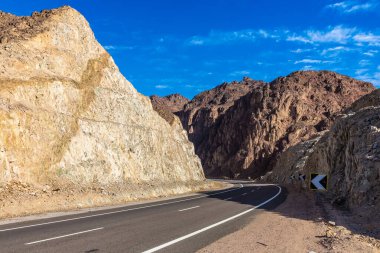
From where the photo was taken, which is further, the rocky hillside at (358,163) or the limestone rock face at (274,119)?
the limestone rock face at (274,119)

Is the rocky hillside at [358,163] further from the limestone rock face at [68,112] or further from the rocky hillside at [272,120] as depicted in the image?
the rocky hillside at [272,120]

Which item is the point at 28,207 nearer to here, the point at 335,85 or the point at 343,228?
the point at 343,228

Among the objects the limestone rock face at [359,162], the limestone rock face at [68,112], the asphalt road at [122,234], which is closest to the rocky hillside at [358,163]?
the limestone rock face at [359,162]

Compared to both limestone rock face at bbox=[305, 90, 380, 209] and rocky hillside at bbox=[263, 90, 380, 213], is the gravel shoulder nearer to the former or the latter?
rocky hillside at bbox=[263, 90, 380, 213]

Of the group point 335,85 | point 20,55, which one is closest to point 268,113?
point 335,85

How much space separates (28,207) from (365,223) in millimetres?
15366

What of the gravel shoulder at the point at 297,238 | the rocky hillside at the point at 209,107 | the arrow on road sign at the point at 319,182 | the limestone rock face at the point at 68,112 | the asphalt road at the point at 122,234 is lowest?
the gravel shoulder at the point at 297,238

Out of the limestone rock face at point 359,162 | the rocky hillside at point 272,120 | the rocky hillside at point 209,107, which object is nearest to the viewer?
the limestone rock face at point 359,162

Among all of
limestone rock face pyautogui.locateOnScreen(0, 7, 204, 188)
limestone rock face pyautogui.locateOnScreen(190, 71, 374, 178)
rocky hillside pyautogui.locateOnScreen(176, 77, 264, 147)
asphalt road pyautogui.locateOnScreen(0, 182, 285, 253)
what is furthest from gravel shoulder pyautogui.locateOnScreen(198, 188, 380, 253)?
rocky hillside pyautogui.locateOnScreen(176, 77, 264, 147)

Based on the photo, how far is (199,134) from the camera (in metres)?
155

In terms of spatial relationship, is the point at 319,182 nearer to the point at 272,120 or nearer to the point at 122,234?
the point at 122,234

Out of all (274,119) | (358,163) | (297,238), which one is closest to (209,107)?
(274,119)

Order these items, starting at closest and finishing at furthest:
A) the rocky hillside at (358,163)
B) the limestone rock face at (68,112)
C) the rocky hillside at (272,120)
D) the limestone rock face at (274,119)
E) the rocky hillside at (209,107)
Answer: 1. the rocky hillside at (358,163)
2. the limestone rock face at (68,112)
3. the limestone rock face at (274,119)
4. the rocky hillside at (272,120)
5. the rocky hillside at (209,107)

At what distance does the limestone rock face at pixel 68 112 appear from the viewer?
2306cm
